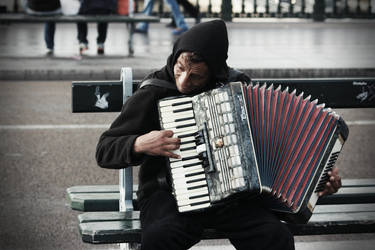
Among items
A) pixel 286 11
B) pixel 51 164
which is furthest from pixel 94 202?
pixel 286 11

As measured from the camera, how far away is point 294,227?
3521 millimetres

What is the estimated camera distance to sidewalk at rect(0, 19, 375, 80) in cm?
1058

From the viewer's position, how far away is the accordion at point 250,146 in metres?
3.23

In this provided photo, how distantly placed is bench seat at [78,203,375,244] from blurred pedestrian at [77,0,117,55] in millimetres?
8668

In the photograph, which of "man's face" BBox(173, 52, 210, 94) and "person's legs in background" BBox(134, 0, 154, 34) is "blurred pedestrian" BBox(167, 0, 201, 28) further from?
"man's face" BBox(173, 52, 210, 94)

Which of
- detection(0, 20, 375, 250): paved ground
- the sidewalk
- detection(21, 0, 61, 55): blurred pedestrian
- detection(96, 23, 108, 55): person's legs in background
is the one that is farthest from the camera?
detection(96, 23, 108, 55): person's legs in background

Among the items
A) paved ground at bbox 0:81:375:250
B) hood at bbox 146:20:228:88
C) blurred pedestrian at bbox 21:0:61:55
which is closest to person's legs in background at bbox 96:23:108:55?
blurred pedestrian at bbox 21:0:61:55

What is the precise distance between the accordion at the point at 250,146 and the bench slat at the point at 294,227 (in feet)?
0.76

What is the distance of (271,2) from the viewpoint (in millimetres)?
18891

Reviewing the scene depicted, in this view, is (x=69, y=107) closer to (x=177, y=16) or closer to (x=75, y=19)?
(x=75, y=19)

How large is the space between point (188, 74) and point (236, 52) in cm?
926

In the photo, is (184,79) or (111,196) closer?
(184,79)

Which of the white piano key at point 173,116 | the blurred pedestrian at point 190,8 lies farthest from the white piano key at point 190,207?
the blurred pedestrian at point 190,8

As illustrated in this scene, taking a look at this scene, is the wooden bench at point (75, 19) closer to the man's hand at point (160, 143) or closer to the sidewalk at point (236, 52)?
the sidewalk at point (236, 52)
